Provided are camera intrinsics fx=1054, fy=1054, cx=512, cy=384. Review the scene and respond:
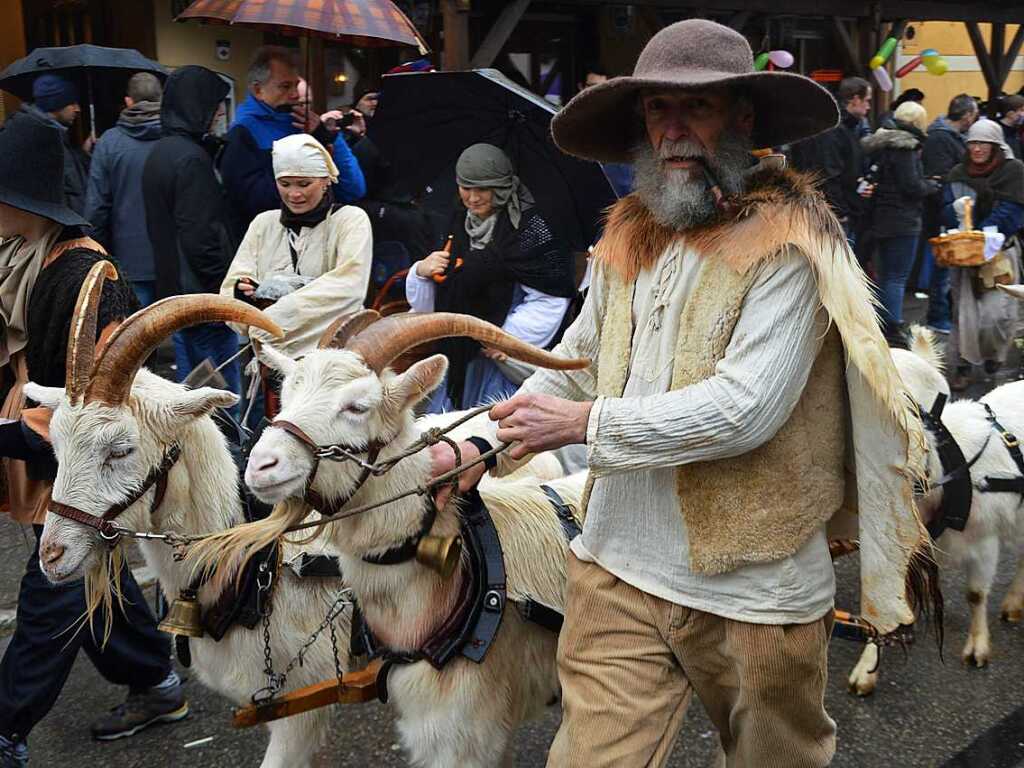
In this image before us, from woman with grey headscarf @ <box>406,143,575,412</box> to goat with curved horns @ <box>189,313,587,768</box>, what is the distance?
2.06 m

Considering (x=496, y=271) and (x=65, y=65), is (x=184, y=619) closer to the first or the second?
(x=496, y=271)

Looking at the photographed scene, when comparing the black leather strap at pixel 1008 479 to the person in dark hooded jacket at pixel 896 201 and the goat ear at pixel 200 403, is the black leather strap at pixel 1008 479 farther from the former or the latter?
the person in dark hooded jacket at pixel 896 201

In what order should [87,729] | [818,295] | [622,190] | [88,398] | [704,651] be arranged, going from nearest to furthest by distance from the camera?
[818,295] → [704,651] → [88,398] → [87,729] → [622,190]

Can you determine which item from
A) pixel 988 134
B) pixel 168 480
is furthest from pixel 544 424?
pixel 988 134

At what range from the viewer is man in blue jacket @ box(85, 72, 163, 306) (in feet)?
21.2

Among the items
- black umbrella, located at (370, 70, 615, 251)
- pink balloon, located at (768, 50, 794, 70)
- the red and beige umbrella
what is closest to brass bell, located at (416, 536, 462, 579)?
black umbrella, located at (370, 70, 615, 251)

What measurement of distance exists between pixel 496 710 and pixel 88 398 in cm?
136

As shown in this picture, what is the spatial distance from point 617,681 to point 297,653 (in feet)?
3.71

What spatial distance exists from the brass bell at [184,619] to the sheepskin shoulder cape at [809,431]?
148cm

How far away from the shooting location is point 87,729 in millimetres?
4098

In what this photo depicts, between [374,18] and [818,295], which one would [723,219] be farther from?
[374,18]

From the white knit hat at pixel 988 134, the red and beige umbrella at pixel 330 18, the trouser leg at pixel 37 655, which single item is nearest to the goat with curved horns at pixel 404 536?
the trouser leg at pixel 37 655

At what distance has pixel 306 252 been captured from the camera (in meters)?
4.71

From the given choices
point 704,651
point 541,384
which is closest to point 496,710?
point 704,651
